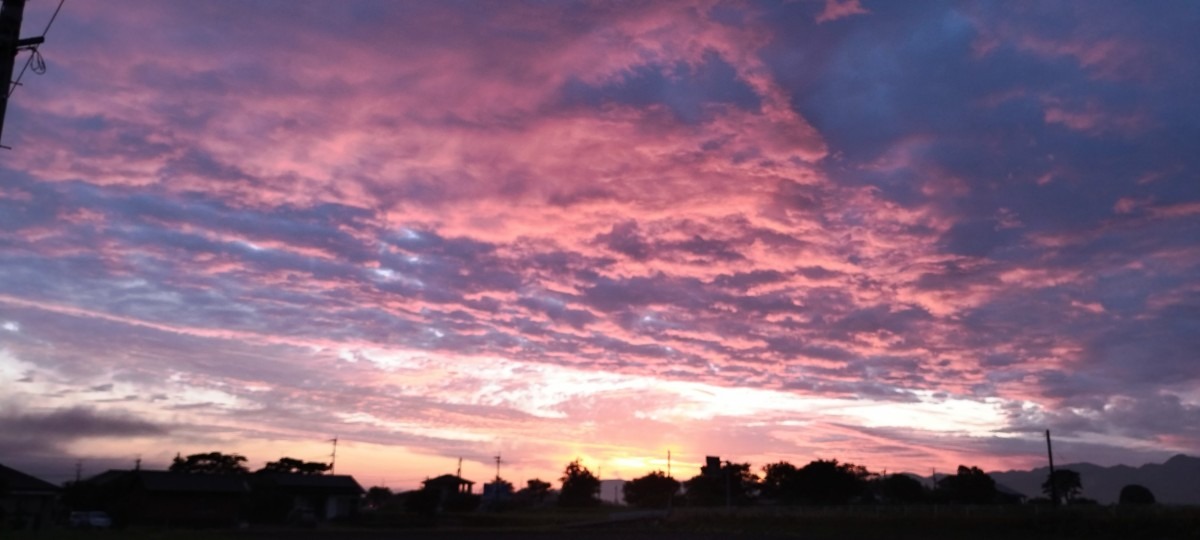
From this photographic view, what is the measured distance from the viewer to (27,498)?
61.1m

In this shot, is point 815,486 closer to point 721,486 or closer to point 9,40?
point 721,486

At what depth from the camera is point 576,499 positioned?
143000 millimetres

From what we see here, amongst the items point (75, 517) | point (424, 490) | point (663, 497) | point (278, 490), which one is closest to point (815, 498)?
point (663, 497)

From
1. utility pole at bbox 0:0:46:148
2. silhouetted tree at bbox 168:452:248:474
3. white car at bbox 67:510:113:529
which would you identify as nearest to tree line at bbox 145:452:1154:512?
silhouetted tree at bbox 168:452:248:474

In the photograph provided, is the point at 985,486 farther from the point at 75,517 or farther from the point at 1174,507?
Answer: the point at 75,517

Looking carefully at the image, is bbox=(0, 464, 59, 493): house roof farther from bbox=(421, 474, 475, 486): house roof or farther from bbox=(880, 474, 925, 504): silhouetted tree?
bbox=(880, 474, 925, 504): silhouetted tree

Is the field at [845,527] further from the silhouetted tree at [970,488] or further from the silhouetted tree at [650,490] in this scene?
the silhouetted tree at [650,490]

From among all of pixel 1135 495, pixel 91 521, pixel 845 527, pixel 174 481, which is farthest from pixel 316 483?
pixel 1135 495

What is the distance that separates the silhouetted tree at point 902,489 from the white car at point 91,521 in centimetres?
8805

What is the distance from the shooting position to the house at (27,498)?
5803 cm

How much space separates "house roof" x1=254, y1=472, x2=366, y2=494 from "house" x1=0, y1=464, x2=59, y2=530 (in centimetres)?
2506

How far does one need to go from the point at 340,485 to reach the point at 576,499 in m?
57.5

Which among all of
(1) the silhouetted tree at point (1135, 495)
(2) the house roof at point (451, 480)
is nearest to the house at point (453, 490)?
(2) the house roof at point (451, 480)

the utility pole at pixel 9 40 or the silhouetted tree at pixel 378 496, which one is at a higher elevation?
the utility pole at pixel 9 40
